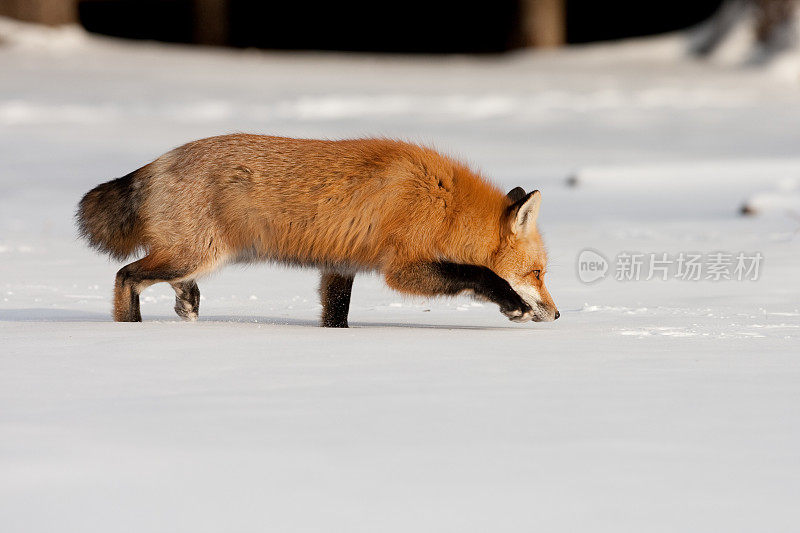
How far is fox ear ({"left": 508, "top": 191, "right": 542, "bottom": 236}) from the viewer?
17.7 feet

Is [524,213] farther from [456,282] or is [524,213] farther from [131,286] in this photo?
[131,286]

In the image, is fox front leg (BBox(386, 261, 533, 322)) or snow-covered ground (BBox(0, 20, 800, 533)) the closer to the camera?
snow-covered ground (BBox(0, 20, 800, 533))

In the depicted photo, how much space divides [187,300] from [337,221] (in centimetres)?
100

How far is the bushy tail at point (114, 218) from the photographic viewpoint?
5.68 metres

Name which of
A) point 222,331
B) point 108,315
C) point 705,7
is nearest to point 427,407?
point 222,331

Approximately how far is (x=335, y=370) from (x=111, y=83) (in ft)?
45.1

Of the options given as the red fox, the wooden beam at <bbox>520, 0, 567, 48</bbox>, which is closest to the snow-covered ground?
the red fox

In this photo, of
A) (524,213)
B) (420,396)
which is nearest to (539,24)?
(524,213)

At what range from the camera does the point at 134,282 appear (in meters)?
5.59

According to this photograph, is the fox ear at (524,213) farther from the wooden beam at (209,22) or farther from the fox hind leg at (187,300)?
the wooden beam at (209,22)

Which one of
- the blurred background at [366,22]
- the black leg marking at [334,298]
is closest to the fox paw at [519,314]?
the black leg marking at [334,298]

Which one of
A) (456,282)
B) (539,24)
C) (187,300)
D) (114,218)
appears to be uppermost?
(539,24)

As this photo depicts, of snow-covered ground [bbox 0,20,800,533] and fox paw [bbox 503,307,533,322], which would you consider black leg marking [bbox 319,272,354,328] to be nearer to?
snow-covered ground [bbox 0,20,800,533]

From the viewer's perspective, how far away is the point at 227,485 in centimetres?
273
